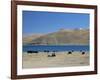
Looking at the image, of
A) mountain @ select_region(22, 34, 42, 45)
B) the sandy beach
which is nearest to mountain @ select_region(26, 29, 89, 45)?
mountain @ select_region(22, 34, 42, 45)

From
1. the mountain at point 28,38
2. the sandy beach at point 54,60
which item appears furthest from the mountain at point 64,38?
the sandy beach at point 54,60

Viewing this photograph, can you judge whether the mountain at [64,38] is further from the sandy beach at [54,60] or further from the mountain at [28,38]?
the sandy beach at [54,60]

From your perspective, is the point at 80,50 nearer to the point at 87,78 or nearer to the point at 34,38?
the point at 87,78

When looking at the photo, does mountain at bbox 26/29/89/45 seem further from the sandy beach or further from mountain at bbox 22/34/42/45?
the sandy beach

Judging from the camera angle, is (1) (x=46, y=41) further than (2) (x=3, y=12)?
Yes

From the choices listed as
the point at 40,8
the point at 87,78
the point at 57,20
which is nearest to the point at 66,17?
the point at 57,20
